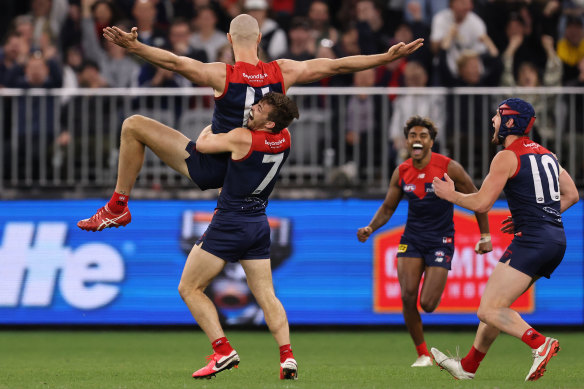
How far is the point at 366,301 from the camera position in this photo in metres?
14.9

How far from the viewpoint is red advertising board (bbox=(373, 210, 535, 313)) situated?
1469cm

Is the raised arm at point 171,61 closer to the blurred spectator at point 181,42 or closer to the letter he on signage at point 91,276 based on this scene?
the letter he on signage at point 91,276

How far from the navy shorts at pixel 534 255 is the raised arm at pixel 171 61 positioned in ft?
9.30

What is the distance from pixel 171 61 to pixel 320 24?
810cm

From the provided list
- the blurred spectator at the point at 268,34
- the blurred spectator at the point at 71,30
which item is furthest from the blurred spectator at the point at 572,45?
the blurred spectator at the point at 71,30

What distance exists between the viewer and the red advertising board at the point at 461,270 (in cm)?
1469

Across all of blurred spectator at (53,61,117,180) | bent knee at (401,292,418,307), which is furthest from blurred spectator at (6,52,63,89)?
bent knee at (401,292,418,307)

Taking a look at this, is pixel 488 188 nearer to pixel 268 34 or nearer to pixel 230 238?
pixel 230 238

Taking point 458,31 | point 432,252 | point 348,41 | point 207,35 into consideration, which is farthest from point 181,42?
point 432,252

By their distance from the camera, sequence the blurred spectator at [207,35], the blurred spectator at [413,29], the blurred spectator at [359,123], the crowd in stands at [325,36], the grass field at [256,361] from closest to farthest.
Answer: the grass field at [256,361] < the blurred spectator at [359,123] < the crowd in stands at [325,36] < the blurred spectator at [207,35] < the blurred spectator at [413,29]

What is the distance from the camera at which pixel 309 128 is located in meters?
14.5

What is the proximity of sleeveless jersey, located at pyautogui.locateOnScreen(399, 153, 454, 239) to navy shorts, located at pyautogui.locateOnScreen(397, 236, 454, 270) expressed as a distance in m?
0.08

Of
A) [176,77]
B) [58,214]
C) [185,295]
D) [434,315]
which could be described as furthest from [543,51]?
[185,295]

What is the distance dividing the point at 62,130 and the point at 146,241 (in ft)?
6.38
